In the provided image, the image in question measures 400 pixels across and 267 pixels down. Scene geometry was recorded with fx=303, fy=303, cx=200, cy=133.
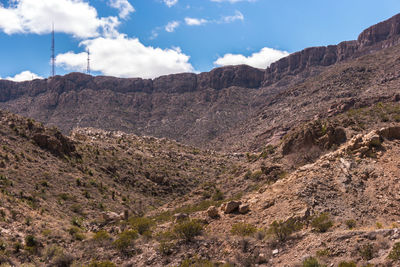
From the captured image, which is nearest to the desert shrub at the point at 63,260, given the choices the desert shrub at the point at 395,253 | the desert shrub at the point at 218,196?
the desert shrub at the point at 218,196

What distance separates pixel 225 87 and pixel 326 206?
437ft

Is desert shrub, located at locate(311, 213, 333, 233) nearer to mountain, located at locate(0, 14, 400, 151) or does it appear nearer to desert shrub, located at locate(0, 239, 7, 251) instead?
desert shrub, located at locate(0, 239, 7, 251)

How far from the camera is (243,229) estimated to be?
40.3 feet

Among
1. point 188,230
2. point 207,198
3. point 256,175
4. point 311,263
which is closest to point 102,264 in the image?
point 188,230

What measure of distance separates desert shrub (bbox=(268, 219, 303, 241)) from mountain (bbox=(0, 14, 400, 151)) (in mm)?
59371

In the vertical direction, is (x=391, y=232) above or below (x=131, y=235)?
above

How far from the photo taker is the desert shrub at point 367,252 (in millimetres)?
8336

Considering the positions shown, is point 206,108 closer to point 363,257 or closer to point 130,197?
point 130,197

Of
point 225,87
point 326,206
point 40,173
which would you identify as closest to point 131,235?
point 326,206

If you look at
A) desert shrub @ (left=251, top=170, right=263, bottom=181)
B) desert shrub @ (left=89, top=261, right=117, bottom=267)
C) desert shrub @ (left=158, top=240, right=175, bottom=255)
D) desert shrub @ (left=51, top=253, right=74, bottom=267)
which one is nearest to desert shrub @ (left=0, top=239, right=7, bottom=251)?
desert shrub @ (left=51, top=253, right=74, bottom=267)

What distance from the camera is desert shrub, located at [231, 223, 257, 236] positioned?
12.1 meters

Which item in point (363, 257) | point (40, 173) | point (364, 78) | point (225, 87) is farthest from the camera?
point (225, 87)

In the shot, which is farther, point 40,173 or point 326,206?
point 40,173

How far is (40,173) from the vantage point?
26.2 metres
